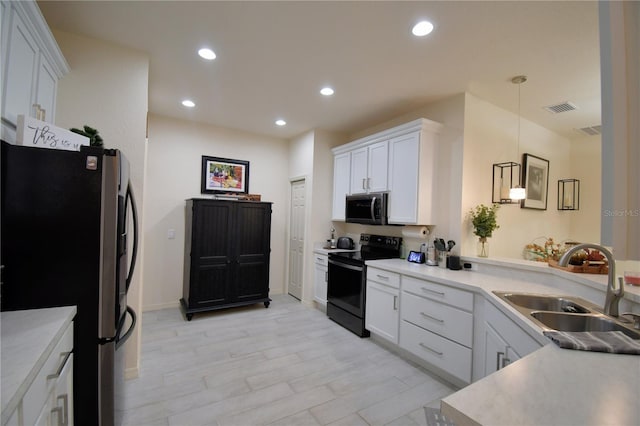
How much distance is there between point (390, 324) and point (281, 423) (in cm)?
140

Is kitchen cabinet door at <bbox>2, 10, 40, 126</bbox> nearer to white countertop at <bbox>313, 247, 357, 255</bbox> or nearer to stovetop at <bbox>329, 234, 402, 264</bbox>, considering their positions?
stovetop at <bbox>329, 234, 402, 264</bbox>

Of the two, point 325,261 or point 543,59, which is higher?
point 543,59

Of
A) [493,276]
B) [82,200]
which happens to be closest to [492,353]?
[493,276]

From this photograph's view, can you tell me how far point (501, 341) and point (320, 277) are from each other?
103 inches

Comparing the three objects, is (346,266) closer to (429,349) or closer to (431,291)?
(431,291)

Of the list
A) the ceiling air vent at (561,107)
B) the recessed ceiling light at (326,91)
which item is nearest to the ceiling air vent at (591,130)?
the ceiling air vent at (561,107)

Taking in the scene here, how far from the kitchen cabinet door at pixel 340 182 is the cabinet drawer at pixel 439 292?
1632 mm

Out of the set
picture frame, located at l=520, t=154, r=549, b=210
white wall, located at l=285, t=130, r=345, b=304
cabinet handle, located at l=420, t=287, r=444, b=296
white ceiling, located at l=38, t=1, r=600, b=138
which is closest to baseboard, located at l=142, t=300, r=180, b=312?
white wall, located at l=285, t=130, r=345, b=304

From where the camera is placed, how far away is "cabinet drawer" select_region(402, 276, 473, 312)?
7.25 ft

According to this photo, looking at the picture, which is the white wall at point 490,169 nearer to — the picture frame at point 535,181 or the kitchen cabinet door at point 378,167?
the picture frame at point 535,181

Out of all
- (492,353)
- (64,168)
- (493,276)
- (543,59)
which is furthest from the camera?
(493,276)

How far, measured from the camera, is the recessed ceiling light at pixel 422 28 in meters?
1.94

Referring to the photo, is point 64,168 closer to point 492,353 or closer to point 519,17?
point 492,353

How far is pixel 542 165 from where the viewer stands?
3885 millimetres
